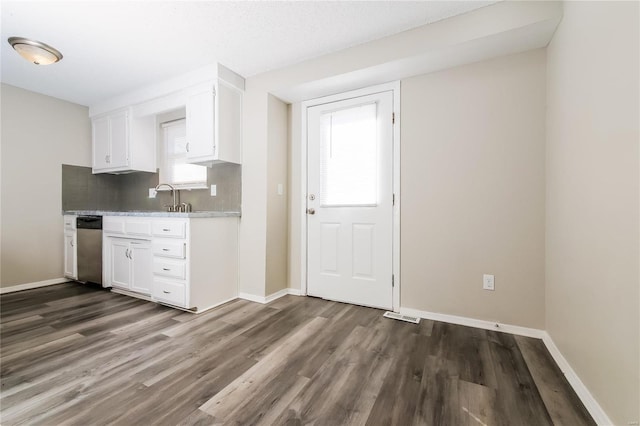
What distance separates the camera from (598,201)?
1253mm

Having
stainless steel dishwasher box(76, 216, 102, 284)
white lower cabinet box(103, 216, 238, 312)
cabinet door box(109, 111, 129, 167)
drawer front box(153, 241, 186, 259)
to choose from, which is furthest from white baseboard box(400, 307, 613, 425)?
cabinet door box(109, 111, 129, 167)

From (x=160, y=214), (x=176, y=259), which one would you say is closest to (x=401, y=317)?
(x=176, y=259)

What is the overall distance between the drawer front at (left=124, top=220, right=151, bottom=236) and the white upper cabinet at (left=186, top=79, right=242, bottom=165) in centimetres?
80

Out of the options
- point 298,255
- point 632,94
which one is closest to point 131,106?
point 298,255

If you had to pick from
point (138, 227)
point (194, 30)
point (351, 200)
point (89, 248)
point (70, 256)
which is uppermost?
point (194, 30)

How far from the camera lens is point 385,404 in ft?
4.29

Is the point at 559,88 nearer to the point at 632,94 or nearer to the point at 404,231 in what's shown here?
the point at 632,94

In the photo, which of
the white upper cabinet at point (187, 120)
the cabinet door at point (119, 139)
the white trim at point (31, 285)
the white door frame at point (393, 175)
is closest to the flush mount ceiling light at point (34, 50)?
the white upper cabinet at point (187, 120)

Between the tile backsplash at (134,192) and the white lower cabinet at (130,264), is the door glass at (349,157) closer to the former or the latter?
the tile backsplash at (134,192)

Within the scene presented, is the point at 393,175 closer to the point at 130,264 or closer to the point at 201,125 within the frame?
the point at 201,125

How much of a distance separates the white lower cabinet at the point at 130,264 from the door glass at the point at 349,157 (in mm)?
1925

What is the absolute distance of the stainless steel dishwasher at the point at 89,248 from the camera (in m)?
3.23

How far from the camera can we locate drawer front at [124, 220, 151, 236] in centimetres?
276

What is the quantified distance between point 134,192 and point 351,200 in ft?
10.8
